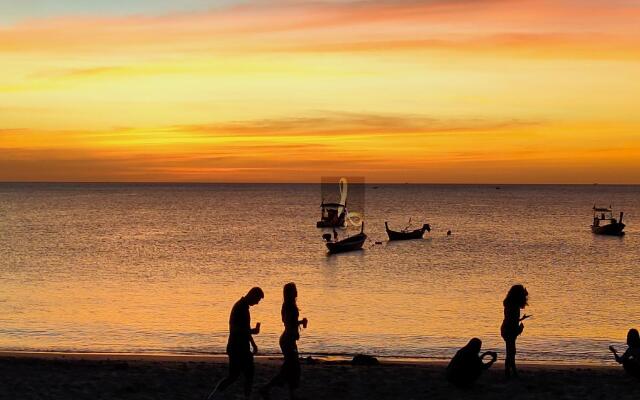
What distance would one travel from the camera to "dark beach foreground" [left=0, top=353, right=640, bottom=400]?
14.0 m

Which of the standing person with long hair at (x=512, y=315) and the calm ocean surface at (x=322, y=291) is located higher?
the standing person with long hair at (x=512, y=315)

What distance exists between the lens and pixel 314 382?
1523 cm

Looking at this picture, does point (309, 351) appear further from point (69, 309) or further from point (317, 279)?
point (317, 279)

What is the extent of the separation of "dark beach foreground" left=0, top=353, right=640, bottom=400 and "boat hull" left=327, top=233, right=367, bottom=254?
4934cm

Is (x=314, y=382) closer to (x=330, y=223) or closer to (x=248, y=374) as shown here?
(x=248, y=374)

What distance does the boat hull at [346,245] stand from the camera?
67.1 metres

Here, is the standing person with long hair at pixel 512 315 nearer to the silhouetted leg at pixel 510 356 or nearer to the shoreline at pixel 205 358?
the silhouetted leg at pixel 510 356

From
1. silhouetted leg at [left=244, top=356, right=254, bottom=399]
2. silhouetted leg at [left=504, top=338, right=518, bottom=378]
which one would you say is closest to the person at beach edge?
silhouetted leg at [left=244, top=356, right=254, bottom=399]

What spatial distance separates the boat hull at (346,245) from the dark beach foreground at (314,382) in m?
49.3

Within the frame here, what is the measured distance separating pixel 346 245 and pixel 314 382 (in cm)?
5414

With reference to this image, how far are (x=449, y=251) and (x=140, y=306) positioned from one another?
4026 cm

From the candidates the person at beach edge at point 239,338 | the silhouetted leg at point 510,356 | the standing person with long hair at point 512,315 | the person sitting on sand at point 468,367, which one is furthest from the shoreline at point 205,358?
the person at beach edge at point 239,338

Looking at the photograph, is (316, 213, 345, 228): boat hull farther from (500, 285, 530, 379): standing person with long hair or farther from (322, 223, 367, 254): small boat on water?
(500, 285, 530, 379): standing person with long hair

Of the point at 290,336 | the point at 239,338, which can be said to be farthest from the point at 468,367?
the point at 239,338
